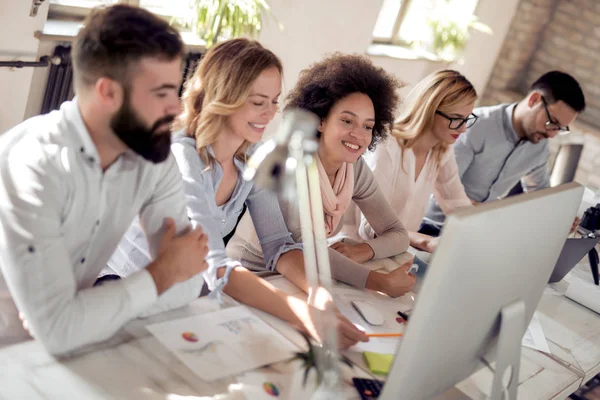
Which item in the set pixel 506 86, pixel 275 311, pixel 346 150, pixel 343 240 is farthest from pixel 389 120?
pixel 506 86

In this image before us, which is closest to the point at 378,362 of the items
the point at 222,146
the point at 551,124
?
the point at 222,146

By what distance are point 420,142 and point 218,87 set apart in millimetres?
1108

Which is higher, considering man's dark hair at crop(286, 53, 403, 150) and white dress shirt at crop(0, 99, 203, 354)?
man's dark hair at crop(286, 53, 403, 150)

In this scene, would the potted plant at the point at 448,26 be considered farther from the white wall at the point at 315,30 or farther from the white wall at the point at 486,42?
the white wall at the point at 315,30

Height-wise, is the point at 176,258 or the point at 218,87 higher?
the point at 218,87

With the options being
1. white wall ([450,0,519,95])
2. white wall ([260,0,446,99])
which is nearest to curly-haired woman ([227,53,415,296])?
white wall ([260,0,446,99])

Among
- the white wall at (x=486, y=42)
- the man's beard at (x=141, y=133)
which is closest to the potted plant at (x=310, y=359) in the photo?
the man's beard at (x=141, y=133)

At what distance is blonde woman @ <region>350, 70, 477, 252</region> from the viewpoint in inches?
105

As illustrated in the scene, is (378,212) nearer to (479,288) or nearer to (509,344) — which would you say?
(509,344)

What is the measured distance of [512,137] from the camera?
3.51m

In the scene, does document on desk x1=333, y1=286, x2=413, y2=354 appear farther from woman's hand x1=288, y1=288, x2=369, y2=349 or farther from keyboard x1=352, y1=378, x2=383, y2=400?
keyboard x1=352, y1=378, x2=383, y2=400

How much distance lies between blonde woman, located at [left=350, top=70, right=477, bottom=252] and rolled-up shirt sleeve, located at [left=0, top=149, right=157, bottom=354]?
4.66 feet

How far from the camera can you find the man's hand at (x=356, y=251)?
7.21 ft

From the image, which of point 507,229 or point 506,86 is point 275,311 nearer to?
point 507,229
